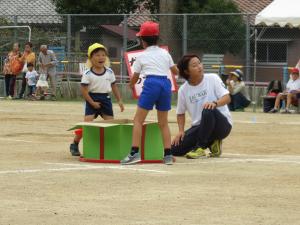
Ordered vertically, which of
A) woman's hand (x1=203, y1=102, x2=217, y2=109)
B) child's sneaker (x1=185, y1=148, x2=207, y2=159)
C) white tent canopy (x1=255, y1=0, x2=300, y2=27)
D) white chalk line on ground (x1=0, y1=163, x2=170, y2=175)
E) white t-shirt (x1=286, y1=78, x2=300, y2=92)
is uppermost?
white tent canopy (x1=255, y1=0, x2=300, y2=27)

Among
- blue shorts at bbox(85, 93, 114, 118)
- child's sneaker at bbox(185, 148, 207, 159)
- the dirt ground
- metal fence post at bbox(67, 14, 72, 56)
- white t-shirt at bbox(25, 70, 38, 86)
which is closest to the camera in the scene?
the dirt ground

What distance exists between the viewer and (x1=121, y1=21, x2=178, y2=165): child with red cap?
12750 millimetres

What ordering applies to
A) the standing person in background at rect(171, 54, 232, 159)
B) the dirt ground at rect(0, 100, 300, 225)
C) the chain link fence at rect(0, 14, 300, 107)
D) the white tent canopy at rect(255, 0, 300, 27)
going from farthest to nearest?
the chain link fence at rect(0, 14, 300, 107), the white tent canopy at rect(255, 0, 300, 27), the standing person in background at rect(171, 54, 232, 159), the dirt ground at rect(0, 100, 300, 225)

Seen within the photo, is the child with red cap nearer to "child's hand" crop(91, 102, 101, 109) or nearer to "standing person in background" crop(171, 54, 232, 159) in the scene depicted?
"standing person in background" crop(171, 54, 232, 159)

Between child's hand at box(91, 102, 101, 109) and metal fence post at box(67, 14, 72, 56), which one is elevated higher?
metal fence post at box(67, 14, 72, 56)

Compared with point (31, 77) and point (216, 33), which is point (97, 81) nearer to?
point (216, 33)

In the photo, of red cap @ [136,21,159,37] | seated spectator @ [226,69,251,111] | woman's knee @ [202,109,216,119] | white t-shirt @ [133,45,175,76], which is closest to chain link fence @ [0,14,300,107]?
seated spectator @ [226,69,251,111]

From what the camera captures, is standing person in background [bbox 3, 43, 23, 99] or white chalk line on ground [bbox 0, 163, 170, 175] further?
standing person in background [bbox 3, 43, 23, 99]

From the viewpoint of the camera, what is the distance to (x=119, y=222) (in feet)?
27.5

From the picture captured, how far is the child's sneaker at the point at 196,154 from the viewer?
44.3ft

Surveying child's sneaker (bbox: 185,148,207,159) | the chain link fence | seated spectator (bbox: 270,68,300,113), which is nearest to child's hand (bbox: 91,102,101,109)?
child's sneaker (bbox: 185,148,207,159)

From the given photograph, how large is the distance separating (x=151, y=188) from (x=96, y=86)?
3.67m

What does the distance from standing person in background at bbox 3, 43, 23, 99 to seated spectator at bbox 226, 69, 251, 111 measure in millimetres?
8759

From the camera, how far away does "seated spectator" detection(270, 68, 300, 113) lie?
1024 inches
